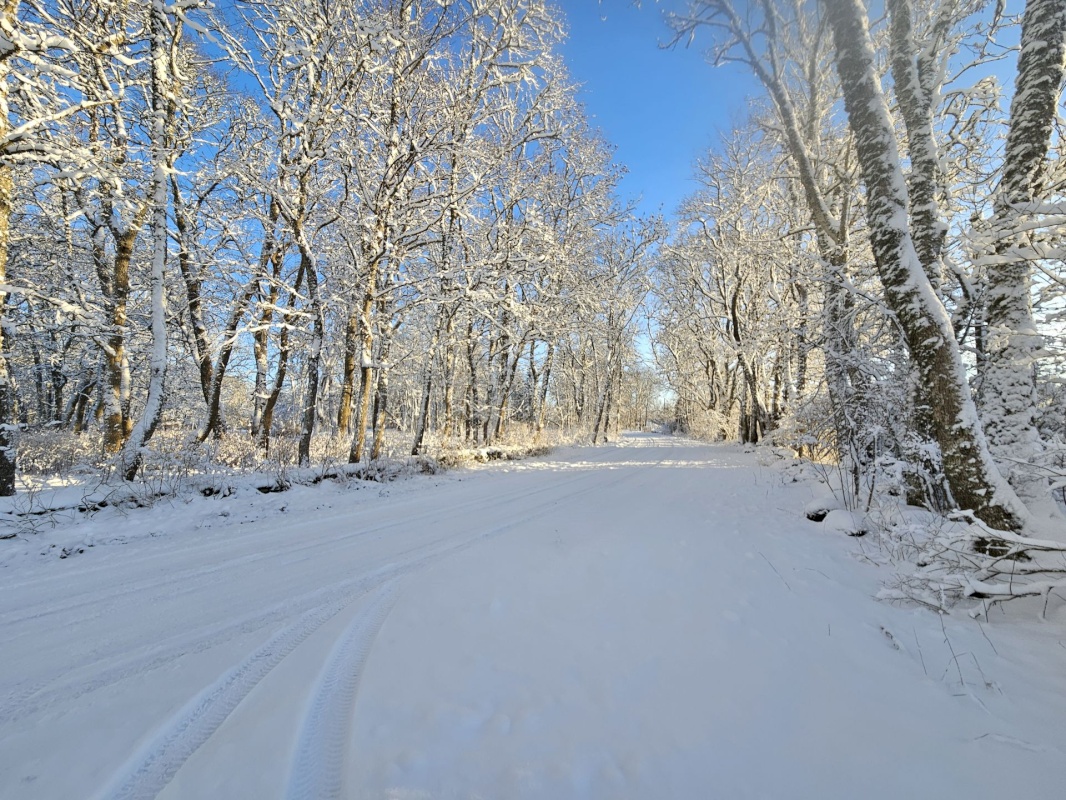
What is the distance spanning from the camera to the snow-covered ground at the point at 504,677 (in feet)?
5.26

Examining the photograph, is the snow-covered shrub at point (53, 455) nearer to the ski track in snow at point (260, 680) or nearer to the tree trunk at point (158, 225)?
the tree trunk at point (158, 225)

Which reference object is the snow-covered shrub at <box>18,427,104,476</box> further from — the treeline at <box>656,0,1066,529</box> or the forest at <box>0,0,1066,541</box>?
the treeline at <box>656,0,1066,529</box>

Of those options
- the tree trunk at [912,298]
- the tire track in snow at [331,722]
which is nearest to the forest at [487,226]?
the tree trunk at [912,298]

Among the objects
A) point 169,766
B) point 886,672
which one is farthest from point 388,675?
point 886,672

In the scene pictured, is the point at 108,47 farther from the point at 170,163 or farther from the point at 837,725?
the point at 837,725

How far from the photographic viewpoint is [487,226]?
44.2ft

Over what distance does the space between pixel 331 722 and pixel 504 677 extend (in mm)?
846

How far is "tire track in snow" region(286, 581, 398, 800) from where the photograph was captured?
1575mm

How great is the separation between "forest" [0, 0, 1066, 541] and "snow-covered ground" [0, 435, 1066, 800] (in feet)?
4.91

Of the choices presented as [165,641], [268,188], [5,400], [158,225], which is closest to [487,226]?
[268,188]

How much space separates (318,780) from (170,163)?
1019cm

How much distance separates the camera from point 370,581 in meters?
3.50

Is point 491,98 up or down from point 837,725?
up

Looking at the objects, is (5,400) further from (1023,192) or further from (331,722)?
(1023,192)
